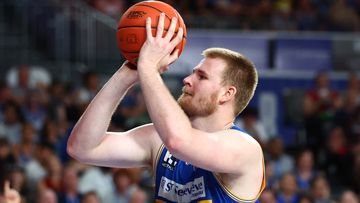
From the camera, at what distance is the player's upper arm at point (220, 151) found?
4355 millimetres

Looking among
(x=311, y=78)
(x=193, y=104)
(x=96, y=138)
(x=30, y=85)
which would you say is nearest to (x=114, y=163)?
(x=96, y=138)

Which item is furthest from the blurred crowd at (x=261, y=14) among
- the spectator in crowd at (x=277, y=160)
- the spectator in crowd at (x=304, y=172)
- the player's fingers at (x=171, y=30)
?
the player's fingers at (x=171, y=30)

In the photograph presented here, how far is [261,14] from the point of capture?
18.4 m

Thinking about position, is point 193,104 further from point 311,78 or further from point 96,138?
point 311,78

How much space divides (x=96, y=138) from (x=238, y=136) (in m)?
0.83

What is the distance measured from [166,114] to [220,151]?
371 millimetres

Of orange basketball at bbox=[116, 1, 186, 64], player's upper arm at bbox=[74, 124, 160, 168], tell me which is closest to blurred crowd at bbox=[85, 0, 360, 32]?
player's upper arm at bbox=[74, 124, 160, 168]

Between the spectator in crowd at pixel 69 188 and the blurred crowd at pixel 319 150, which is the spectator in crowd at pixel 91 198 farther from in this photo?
the blurred crowd at pixel 319 150

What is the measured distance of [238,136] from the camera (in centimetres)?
468

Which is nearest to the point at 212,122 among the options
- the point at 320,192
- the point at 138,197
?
the point at 138,197

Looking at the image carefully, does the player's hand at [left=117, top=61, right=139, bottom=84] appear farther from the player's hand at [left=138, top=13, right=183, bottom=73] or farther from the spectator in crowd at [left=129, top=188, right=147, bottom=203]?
the spectator in crowd at [left=129, top=188, right=147, bottom=203]

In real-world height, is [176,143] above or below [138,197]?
above

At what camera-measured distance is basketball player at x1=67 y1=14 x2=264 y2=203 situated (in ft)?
14.3

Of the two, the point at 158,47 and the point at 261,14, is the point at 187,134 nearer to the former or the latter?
the point at 158,47
